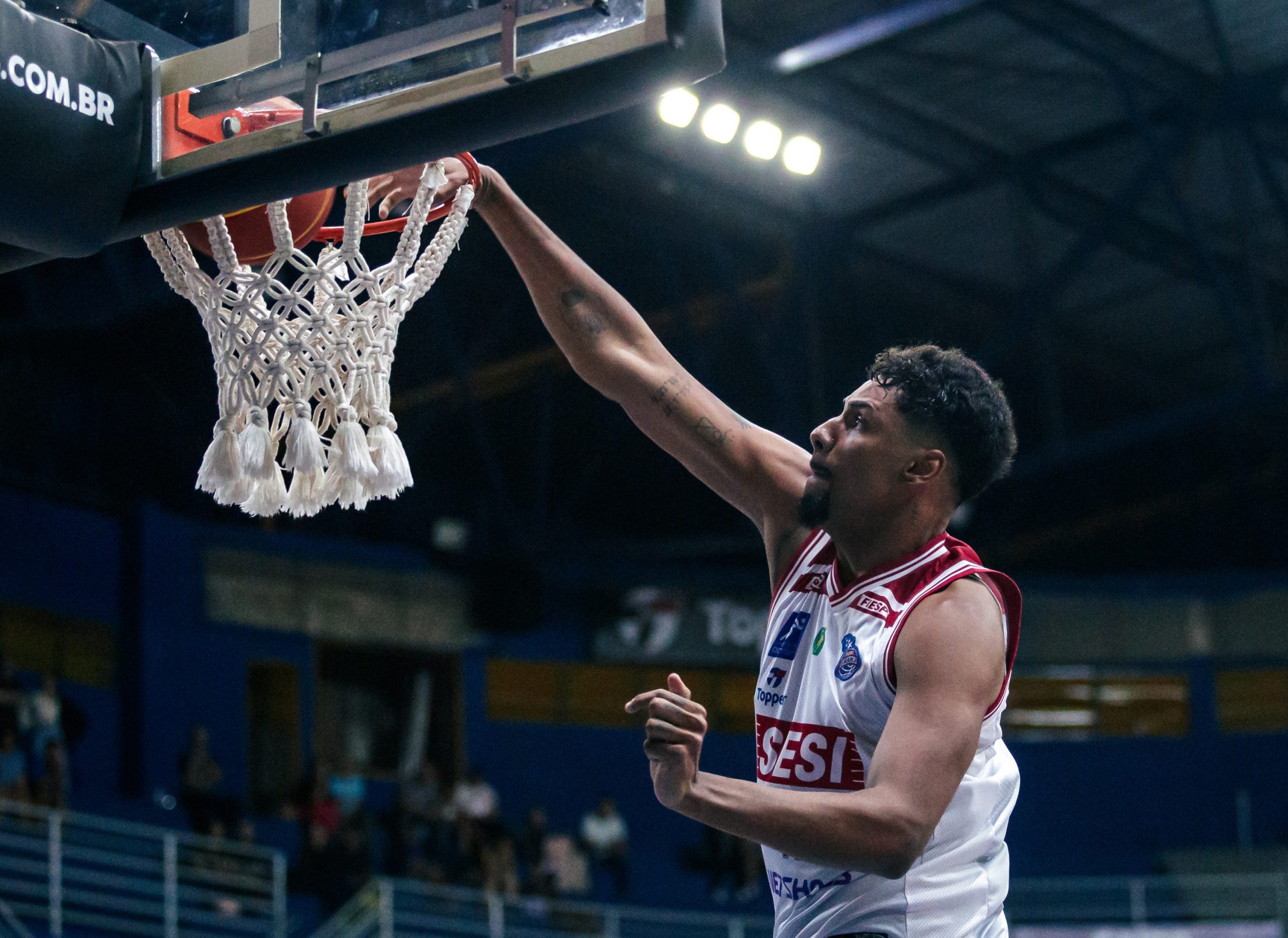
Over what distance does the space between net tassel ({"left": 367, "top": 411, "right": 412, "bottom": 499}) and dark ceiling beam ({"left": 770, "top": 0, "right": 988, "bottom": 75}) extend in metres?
8.06

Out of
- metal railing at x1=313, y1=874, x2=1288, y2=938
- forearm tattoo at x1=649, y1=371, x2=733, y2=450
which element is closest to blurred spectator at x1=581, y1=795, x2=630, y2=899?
metal railing at x1=313, y1=874, x2=1288, y2=938

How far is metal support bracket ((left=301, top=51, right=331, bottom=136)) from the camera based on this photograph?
8.61 ft

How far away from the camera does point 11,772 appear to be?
1078 cm

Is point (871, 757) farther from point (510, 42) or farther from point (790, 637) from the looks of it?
Answer: point (510, 42)

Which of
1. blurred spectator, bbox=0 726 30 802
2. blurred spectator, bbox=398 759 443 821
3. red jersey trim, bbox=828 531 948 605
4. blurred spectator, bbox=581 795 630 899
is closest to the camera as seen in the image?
red jersey trim, bbox=828 531 948 605

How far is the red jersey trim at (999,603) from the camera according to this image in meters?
2.67

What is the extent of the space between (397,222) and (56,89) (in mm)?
1009

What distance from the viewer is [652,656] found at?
701 inches

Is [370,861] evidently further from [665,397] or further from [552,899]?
[665,397]

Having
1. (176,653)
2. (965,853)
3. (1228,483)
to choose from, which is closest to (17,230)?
(965,853)

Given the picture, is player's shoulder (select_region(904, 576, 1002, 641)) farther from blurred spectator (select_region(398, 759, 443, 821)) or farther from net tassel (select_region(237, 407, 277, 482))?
blurred spectator (select_region(398, 759, 443, 821))

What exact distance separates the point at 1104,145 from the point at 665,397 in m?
11.4

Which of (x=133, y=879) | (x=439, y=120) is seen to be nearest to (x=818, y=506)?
(x=439, y=120)

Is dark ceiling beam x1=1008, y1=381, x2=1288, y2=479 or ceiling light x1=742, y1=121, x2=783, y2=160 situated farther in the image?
dark ceiling beam x1=1008, y1=381, x2=1288, y2=479
